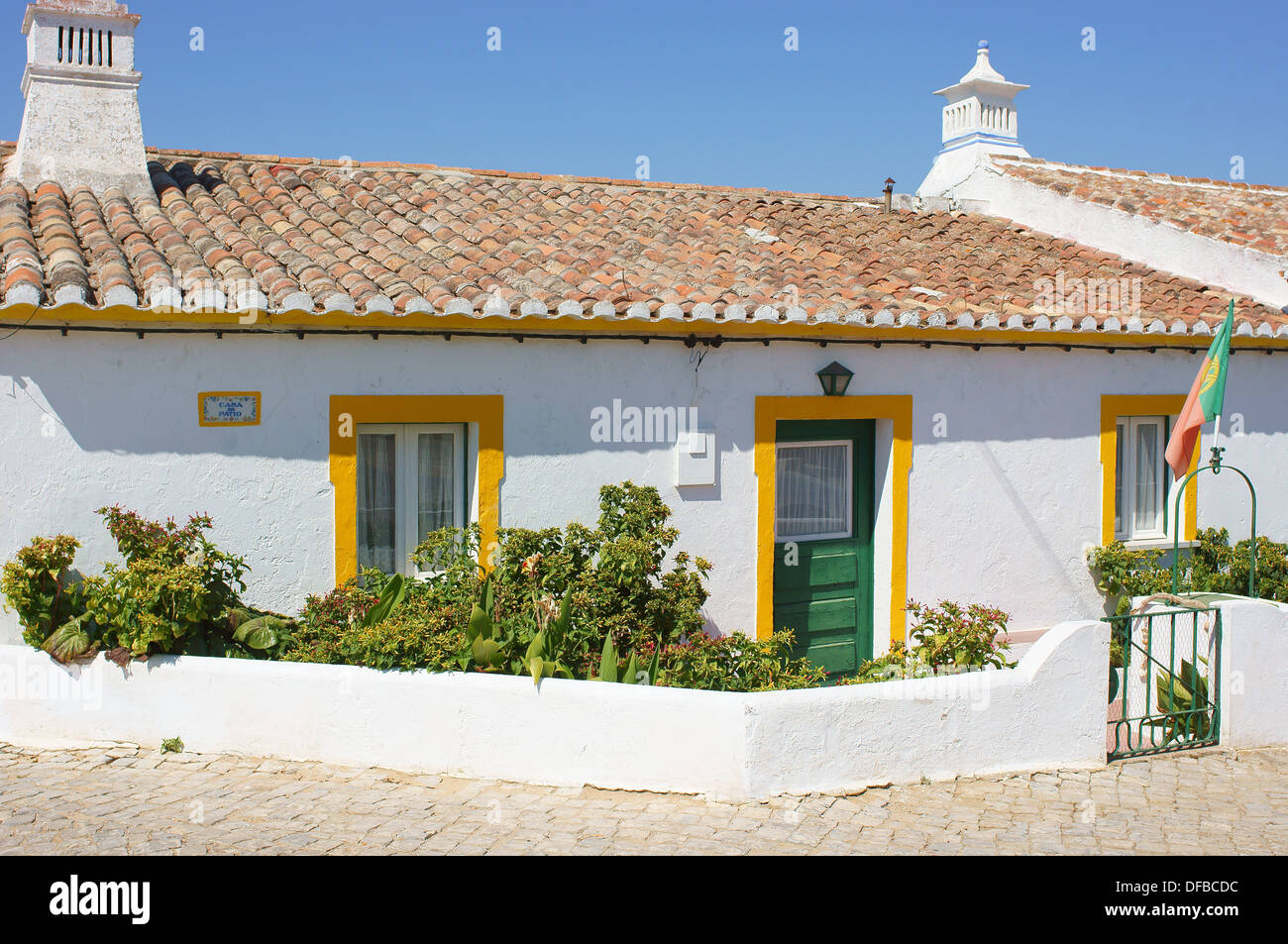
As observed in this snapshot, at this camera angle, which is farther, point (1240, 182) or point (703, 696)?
point (1240, 182)

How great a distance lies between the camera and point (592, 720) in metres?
6.00

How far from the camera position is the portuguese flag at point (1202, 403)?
25.5 ft

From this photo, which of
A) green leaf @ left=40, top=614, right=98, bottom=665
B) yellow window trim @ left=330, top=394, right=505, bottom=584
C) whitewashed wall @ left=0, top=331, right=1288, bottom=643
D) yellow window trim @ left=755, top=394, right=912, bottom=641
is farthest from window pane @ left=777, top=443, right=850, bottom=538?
green leaf @ left=40, top=614, right=98, bottom=665

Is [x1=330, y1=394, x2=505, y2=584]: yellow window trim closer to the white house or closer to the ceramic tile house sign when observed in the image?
the white house

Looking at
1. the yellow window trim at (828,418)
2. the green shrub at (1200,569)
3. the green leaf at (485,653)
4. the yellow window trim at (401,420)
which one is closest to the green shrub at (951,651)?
the yellow window trim at (828,418)

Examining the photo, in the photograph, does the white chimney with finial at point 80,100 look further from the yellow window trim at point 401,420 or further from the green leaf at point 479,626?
the green leaf at point 479,626

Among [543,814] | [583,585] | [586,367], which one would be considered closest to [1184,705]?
[583,585]

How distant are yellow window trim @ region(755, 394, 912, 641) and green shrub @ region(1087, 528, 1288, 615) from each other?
2139 millimetres

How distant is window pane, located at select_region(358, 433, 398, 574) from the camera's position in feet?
25.2

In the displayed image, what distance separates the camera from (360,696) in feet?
20.5
